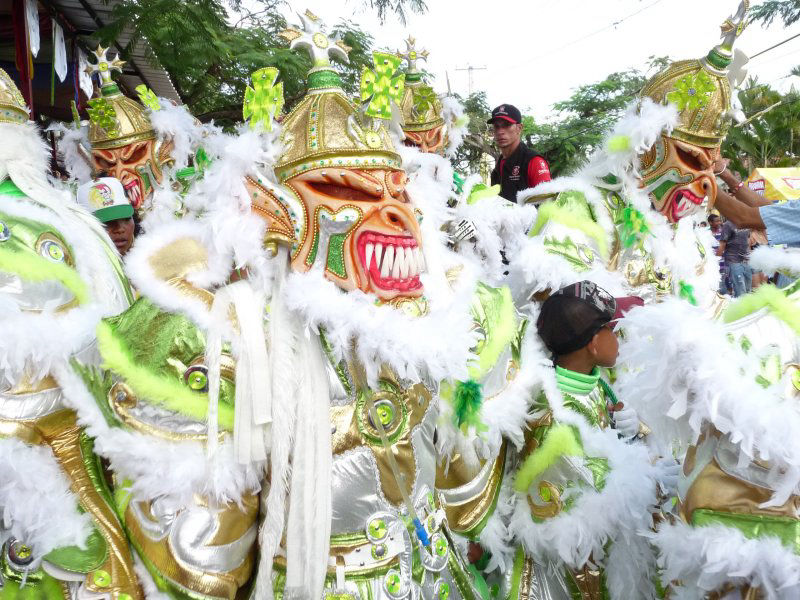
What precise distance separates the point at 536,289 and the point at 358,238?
159cm

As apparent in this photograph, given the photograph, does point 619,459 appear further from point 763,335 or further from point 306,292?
point 306,292

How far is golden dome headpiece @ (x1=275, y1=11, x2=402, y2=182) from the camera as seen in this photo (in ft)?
5.21

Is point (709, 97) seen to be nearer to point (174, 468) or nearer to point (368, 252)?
point (368, 252)

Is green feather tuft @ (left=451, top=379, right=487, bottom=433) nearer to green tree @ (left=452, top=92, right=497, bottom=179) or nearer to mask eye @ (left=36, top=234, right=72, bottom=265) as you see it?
mask eye @ (left=36, top=234, right=72, bottom=265)

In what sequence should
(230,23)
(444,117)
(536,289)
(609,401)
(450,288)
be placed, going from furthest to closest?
(230,23) → (444,117) → (536,289) → (609,401) → (450,288)

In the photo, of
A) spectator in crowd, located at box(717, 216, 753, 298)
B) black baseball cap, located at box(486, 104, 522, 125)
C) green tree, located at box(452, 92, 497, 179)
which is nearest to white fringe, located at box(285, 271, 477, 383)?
black baseball cap, located at box(486, 104, 522, 125)

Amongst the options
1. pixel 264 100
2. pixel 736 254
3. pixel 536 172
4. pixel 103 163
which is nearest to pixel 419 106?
pixel 536 172

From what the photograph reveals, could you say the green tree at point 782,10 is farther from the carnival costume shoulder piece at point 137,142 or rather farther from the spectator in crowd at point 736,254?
the carnival costume shoulder piece at point 137,142

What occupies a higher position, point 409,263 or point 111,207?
point 111,207

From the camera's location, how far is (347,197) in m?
1.60

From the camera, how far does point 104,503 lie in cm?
166

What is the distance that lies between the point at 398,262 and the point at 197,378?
54 cm

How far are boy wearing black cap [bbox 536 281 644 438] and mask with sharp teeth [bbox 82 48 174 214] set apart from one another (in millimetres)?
3512

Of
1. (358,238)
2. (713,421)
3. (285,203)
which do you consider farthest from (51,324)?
(713,421)
